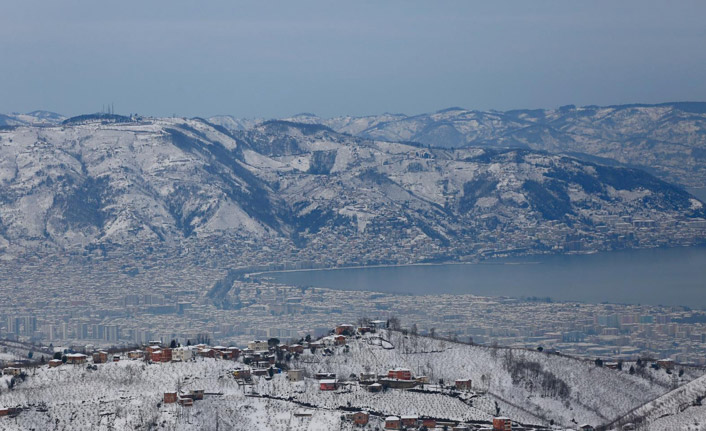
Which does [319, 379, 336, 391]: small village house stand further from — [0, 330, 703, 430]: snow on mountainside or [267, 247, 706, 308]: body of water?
[267, 247, 706, 308]: body of water

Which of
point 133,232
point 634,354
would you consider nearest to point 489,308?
point 634,354

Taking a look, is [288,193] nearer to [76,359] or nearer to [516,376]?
[76,359]

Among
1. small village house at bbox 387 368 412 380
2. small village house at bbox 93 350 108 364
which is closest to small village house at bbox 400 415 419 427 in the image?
small village house at bbox 387 368 412 380

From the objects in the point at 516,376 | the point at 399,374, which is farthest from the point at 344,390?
the point at 516,376

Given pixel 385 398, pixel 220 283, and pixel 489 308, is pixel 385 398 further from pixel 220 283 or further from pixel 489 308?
pixel 220 283

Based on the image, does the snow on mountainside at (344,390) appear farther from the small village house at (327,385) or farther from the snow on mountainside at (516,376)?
the small village house at (327,385)

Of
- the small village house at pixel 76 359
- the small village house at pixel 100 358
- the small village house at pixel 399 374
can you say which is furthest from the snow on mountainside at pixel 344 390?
the small village house at pixel 76 359
